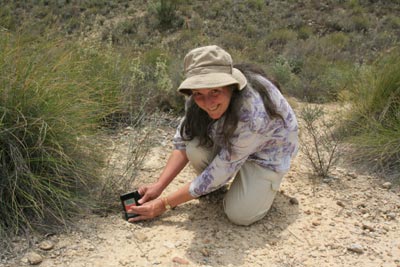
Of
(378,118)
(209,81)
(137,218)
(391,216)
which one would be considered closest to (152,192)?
(137,218)

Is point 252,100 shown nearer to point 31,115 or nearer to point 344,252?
point 344,252

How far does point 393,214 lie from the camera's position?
2584mm

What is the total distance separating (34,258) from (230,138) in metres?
1.03

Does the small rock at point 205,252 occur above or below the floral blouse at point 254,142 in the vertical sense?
below

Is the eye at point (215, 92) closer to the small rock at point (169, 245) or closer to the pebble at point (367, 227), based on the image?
the small rock at point (169, 245)

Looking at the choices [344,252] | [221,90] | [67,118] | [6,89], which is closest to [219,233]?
[344,252]

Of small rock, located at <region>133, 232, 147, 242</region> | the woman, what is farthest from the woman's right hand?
small rock, located at <region>133, 232, 147, 242</region>

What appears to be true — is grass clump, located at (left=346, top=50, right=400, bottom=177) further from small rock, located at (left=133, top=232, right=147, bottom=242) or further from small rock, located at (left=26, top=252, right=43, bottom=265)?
small rock, located at (left=26, top=252, right=43, bottom=265)

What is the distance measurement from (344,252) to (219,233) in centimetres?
62

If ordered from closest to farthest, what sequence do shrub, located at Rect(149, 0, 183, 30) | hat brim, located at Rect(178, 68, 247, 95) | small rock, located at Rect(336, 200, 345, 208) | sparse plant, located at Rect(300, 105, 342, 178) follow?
hat brim, located at Rect(178, 68, 247, 95) → small rock, located at Rect(336, 200, 345, 208) → sparse plant, located at Rect(300, 105, 342, 178) → shrub, located at Rect(149, 0, 183, 30)

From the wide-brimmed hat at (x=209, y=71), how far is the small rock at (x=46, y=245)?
0.94 meters

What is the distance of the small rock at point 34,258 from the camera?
2023 millimetres

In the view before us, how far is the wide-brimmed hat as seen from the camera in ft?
6.45

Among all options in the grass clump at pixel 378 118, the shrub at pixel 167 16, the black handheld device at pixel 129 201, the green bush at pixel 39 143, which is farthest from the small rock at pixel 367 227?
the shrub at pixel 167 16
